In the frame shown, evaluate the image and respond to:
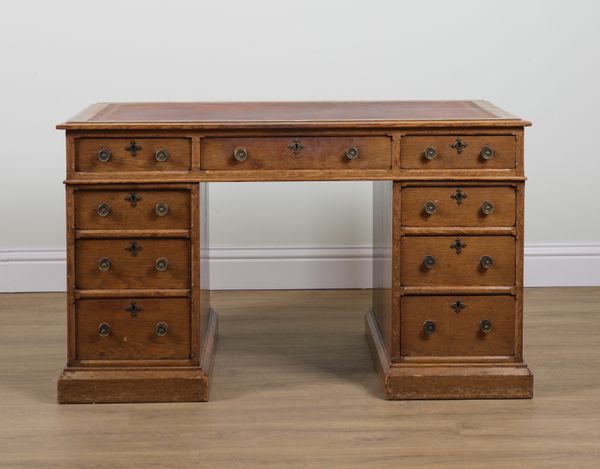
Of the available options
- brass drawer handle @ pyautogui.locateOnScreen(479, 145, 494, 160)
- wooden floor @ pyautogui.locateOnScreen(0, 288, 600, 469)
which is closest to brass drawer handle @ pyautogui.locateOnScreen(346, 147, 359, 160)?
brass drawer handle @ pyautogui.locateOnScreen(479, 145, 494, 160)

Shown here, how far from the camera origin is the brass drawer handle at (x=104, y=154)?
3361 mm

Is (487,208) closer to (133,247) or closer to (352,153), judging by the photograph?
(352,153)

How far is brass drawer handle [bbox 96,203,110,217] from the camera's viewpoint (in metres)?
3.39

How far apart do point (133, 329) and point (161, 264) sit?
20 cm

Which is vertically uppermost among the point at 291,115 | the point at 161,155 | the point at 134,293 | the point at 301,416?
the point at 291,115

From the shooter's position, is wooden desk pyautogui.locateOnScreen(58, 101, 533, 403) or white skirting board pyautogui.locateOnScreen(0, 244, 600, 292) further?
white skirting board pyautogui.locateOnScreen(0, 244, 600, 292)

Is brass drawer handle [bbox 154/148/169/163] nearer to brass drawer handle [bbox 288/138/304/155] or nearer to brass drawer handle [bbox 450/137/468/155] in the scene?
brass drawer handle [bbox 288/138/304/155]

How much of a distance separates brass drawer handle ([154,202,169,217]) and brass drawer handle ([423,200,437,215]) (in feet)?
2.38

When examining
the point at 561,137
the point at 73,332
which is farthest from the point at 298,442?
the point at 561,137

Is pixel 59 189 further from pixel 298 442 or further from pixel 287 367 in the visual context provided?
pixel 298 442

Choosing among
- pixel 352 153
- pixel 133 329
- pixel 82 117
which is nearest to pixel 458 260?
pixel 352 153

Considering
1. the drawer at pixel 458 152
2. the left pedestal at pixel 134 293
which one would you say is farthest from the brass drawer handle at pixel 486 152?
the left pedestal at pixel 134 293

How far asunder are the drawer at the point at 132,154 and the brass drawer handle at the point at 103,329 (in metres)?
0.44

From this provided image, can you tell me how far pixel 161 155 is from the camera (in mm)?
3371
